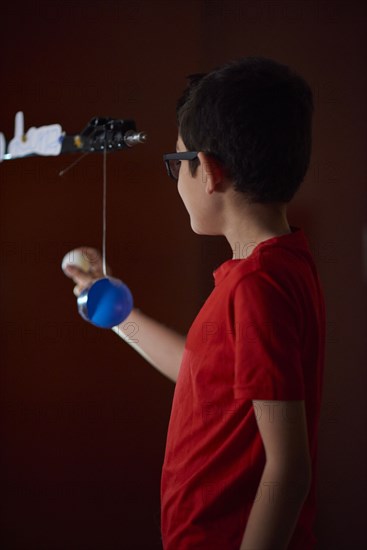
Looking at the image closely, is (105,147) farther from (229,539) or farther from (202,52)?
(202,52)

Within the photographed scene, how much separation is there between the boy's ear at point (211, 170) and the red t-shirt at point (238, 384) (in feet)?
0.39

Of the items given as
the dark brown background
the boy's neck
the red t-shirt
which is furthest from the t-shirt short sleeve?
the dark brown background

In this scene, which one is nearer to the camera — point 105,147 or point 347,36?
point 105,147

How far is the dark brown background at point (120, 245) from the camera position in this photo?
1.61 metres

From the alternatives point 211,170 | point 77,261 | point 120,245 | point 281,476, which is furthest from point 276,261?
point 120,245

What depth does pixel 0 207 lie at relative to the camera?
161 centimetres

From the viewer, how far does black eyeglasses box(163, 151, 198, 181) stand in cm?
89

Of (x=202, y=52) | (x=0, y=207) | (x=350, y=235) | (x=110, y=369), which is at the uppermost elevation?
(x=202, y=52)

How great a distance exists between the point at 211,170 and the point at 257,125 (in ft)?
0.30

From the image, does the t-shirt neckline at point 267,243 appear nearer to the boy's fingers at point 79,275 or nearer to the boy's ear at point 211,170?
the boy's ear at point 211,170

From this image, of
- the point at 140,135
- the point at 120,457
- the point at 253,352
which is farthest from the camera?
the point at 120,457

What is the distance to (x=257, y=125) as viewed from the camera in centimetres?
84

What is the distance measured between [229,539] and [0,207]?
110 cm

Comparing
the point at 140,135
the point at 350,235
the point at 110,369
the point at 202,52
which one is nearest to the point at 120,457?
the point at 110,369
